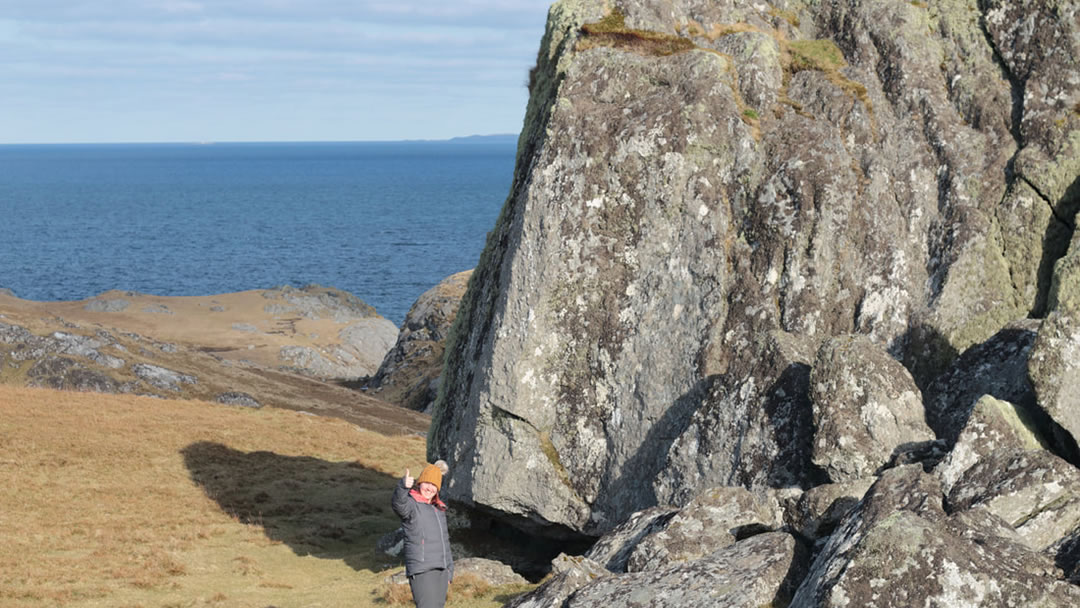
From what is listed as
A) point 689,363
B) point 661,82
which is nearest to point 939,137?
point 661,82

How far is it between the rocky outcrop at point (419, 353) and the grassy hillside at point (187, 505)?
2575 centimetres

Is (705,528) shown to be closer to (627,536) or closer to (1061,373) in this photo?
(627,536)

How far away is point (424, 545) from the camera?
1791 centimetres

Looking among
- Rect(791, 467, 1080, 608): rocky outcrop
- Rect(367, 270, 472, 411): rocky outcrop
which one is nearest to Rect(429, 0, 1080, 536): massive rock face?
Rect(791, 467, 1080, 608): rocky outcrop

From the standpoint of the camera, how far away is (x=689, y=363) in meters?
25.8

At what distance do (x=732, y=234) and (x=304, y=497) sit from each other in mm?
21067

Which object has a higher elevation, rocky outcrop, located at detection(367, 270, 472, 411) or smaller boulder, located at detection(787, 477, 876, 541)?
smaller boulder, located at detection(787, 477, 876, 541)

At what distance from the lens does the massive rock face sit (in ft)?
84.4

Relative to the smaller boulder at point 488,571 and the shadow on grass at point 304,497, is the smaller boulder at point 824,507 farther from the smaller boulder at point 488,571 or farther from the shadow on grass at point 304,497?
the shadow on grass at point 304,497

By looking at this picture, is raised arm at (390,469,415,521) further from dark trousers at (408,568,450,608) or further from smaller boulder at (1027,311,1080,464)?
smaller boulder at (1027,311,1080,464)

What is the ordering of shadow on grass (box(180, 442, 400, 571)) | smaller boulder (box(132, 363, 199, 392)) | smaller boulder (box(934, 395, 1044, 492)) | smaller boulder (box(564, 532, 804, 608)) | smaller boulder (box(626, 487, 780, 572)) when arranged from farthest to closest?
smaller boulder (box(132, 363, 199, 392))
shadow on grass (box(180, 442, 400, 571))
smaller boulder (box(626, 487, 780, 572))
smaller boulder (box(934, 395, 1044, 492))
smaller boulder (box(564, 532, 804, 608))

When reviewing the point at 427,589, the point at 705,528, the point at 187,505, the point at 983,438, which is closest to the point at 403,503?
the point at 427,589

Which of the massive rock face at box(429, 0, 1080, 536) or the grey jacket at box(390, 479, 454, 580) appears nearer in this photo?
the grey jacket at box(390, 479, 454, 580)

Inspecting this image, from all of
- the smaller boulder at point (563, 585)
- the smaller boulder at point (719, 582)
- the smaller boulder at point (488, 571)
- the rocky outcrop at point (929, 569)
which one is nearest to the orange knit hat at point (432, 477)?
the smaller boulder at point (563, 585)
